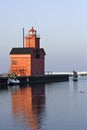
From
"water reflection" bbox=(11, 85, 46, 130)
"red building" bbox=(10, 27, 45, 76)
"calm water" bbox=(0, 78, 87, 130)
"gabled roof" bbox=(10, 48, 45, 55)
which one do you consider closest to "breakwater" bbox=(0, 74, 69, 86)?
"red building" bbox=(10, 27, 45, 76)

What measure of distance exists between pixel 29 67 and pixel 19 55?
397 centimetres

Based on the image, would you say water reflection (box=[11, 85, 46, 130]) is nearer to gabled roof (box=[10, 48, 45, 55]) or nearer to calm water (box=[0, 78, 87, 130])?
calm water (box=[0, 78, 87, 130])

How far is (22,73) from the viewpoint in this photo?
104 metres

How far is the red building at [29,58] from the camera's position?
333ft

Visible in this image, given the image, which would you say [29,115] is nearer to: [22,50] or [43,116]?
[43,116]

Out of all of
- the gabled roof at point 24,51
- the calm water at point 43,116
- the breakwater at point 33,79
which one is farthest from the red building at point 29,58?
the calm water at point 43,116

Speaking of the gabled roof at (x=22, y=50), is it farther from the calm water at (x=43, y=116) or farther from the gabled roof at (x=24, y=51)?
the calm water at (x=43, y=116)

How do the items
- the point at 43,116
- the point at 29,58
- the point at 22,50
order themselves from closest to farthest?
the point at 43,116 → the point at 29,58 → the point at 22,50

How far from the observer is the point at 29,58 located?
100812 millimetres

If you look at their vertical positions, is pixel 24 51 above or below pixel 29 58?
above

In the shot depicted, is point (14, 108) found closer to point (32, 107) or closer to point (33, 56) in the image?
point (32, 107)

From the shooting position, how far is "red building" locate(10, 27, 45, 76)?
10144 cm

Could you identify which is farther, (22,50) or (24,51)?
(22,50)

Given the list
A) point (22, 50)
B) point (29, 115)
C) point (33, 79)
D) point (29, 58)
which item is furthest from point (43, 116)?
point (33, 79)
